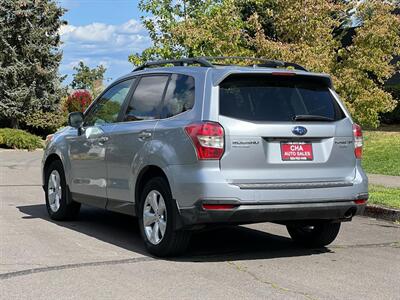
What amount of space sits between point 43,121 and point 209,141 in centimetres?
2646

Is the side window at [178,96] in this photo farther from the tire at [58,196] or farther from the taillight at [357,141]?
the tire at [58,196]

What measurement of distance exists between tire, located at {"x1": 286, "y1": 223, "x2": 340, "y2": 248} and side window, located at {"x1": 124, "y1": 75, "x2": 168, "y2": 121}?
210cm

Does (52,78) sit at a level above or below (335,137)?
above

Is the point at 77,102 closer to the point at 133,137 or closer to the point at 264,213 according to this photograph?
the point at 133,137

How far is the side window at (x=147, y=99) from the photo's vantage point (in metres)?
6.82

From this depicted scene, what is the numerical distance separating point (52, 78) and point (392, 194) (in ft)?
79.4

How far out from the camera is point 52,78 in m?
32.1

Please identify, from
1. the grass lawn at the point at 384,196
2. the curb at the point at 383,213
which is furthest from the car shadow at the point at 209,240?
the grass lawn at the point at 384,196

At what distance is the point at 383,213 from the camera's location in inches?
370

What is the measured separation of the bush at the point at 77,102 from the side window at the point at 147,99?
3014 cm

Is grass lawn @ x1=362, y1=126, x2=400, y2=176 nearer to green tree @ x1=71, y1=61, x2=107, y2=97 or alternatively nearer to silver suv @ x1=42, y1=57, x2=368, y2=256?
silver suv @ x1=42, y1=57, x2=368, y2=256

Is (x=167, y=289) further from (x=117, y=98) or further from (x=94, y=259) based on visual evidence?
(x=117, y=98)

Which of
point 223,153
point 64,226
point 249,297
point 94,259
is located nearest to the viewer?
point 249,297

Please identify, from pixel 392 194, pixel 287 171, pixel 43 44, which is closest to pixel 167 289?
pixel 287 171
